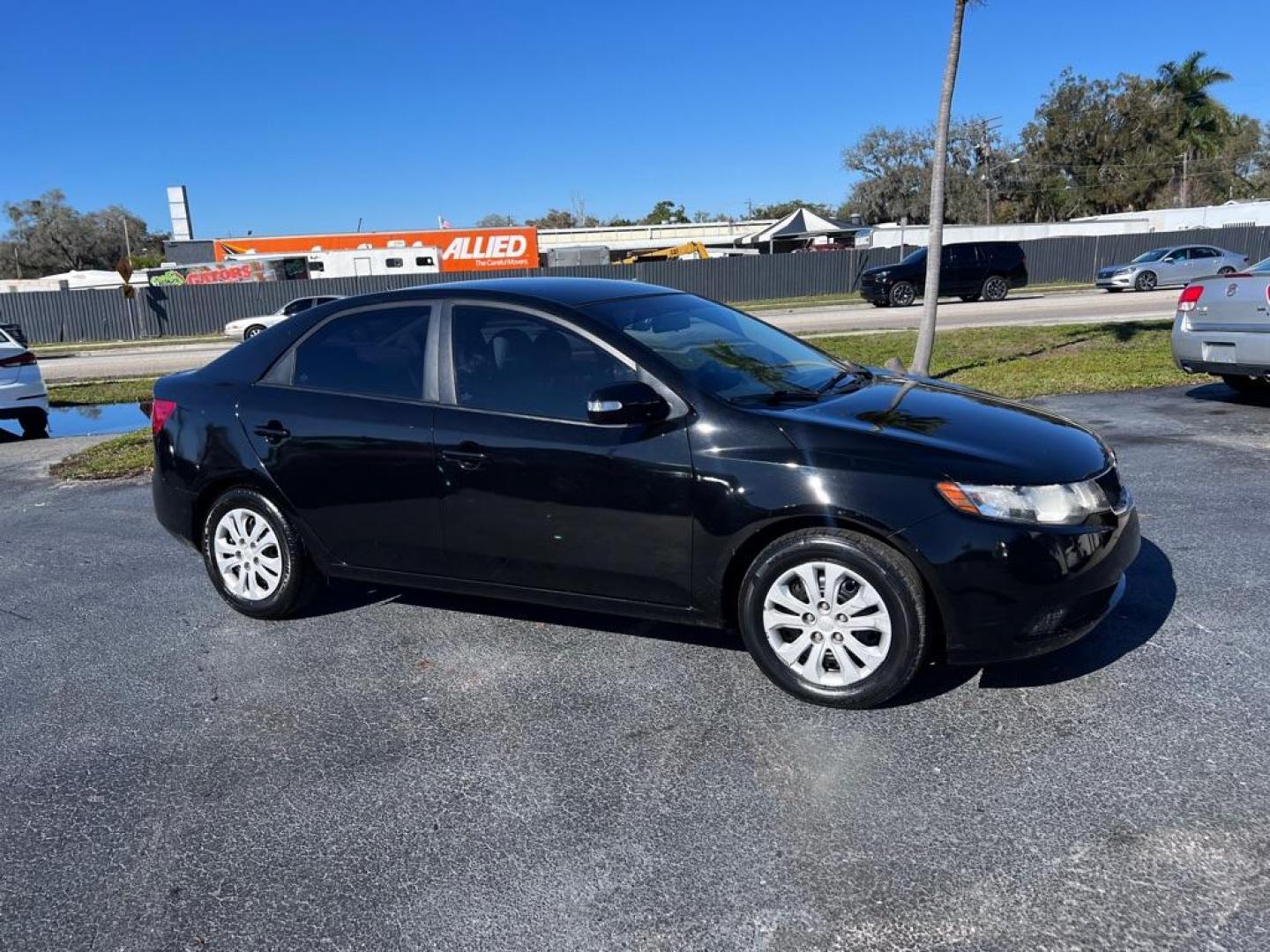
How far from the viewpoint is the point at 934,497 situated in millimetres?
3521

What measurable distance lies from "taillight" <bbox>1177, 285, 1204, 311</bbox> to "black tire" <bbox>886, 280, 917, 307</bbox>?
765 inches

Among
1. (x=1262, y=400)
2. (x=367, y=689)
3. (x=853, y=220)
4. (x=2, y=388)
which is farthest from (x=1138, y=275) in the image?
(x=853, y=220)

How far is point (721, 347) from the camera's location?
4.49 m

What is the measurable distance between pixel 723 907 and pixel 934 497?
160 cm

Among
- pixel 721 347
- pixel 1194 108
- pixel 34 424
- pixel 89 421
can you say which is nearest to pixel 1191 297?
pixel 721 347

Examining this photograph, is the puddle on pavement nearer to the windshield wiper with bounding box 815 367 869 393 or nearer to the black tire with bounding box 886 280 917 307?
the windshield wiper with bounding box 815 367 869 393

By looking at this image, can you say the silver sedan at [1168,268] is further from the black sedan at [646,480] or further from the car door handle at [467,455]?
the car door handle at [467,455]

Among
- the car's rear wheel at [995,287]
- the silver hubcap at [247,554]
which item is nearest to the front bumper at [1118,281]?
the car's rear wheel at [995,287]

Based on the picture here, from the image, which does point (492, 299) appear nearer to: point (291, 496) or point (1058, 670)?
point (291, 496)

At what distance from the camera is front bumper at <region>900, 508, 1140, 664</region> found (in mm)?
3475

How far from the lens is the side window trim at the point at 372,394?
4.48m

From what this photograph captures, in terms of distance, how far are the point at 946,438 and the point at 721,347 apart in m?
1.16

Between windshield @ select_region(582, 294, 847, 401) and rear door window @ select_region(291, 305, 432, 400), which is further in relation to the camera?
rear door window @ select_region(291, 305, 432, 400)

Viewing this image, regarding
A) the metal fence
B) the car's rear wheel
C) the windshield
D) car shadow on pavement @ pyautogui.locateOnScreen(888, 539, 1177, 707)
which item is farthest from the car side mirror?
the metal fence
